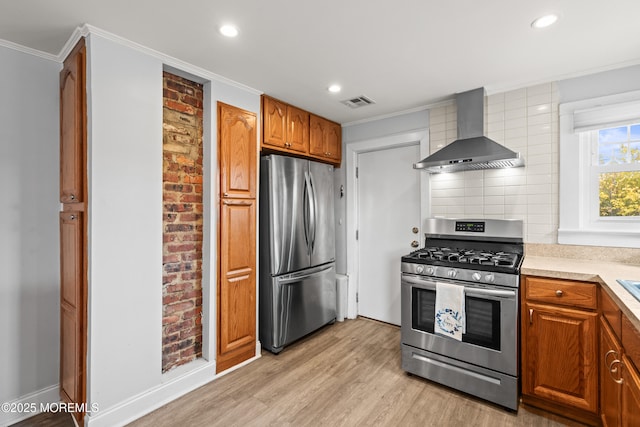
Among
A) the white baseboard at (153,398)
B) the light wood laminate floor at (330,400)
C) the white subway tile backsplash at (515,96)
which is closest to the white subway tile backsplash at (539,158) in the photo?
the white subway tile backsplash at (515,96)

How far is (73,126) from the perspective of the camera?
74.1 inches

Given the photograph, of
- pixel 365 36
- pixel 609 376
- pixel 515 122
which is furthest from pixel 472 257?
pixel 365 36

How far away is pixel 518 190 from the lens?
2588 mm

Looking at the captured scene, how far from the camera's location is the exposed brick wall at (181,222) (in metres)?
2.24

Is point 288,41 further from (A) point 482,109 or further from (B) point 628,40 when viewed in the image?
(B) point 628,40

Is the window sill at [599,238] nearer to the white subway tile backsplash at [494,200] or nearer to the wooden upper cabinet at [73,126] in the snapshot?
the white subway tile backsplash at [494,200]

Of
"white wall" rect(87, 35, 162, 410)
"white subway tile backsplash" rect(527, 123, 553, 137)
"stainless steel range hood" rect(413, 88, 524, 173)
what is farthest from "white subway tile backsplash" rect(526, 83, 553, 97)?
"white wall" rect(87, 35, 162, 410)

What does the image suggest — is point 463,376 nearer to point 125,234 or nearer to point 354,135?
point 125,234

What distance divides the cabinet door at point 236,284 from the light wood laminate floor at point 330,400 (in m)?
0.19

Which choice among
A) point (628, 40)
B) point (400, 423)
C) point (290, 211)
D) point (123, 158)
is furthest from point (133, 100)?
point (628, 40)

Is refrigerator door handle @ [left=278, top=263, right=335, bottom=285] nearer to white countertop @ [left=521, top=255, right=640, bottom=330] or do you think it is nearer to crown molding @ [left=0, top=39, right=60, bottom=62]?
white countertop @ [left=521, top=255, right=640, bottom=330]

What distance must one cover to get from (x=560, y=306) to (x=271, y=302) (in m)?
2.14

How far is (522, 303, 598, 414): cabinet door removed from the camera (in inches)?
71.6

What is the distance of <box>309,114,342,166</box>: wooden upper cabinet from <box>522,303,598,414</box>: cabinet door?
93.1 inches
